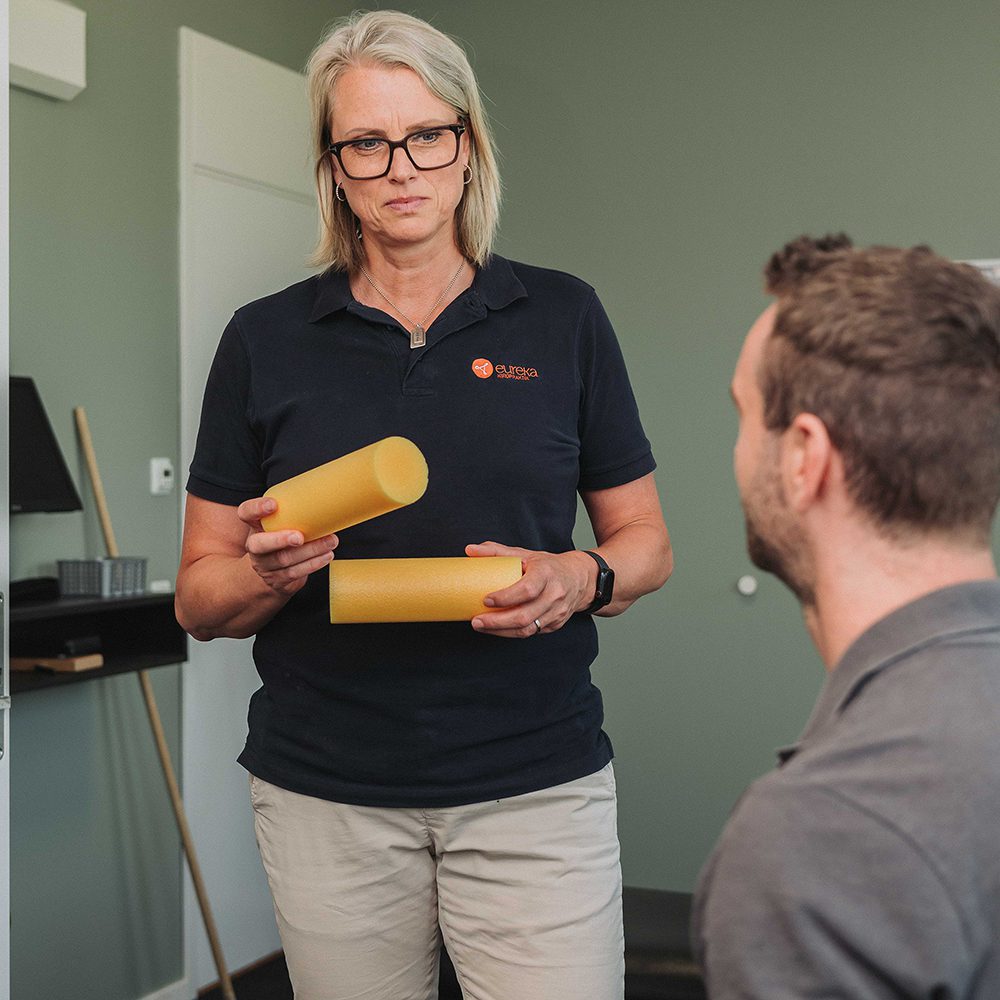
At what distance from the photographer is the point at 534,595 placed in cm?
143

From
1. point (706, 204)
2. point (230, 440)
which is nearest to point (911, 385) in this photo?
point (230, 440)

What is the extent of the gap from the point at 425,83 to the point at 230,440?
514 mm

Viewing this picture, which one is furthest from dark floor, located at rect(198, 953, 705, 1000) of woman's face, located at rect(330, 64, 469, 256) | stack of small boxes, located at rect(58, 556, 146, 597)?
woman's face, located at rect(330, 64, 469, 256)

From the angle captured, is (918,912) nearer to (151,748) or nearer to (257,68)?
(151,748)

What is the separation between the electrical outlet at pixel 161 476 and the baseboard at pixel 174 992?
1286mm

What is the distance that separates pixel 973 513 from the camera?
3.00 feet

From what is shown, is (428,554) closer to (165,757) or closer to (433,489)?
(433,489)

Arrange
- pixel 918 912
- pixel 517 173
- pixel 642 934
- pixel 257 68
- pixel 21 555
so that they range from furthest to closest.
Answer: pixel 517 173, pixel 257 68, pixel 642 934, pixel 21 555, pixel 918 912

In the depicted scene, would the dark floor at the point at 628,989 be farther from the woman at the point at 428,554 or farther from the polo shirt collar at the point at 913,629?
the polo shirt collar at the point at 913,629

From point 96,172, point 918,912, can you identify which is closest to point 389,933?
point 918,912

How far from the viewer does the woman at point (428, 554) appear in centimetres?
152

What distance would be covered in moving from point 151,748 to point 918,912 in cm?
282

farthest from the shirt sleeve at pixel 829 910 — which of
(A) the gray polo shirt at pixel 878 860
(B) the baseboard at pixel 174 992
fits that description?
(B) the baseboard at pixel 174 992

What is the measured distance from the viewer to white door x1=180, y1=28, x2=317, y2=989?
341cm
